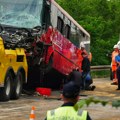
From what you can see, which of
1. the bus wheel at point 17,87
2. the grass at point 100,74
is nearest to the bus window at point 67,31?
the bus wheel at point 17,87

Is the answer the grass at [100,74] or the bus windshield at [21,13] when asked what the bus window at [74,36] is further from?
the grass at [100,74]

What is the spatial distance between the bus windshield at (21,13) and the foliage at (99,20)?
69.8 feet

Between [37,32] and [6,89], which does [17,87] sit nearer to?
[6,89]

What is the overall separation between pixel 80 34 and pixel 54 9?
524cm

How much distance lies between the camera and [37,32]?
17891 mm

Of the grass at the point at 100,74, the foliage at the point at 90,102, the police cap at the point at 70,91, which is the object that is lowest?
the foliage at the point at 90,102

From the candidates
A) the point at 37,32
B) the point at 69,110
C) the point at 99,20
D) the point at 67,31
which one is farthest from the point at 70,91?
the point at 99,20

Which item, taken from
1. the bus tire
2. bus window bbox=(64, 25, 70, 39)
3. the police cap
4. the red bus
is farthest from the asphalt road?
the police cap

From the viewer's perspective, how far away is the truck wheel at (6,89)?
15677mm

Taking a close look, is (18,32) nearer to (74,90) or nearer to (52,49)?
(52,49)

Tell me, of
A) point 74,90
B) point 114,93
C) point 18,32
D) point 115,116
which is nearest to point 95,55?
point 114,93

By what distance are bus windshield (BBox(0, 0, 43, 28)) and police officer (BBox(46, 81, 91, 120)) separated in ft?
46.5

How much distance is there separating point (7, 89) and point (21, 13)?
3.62 meters

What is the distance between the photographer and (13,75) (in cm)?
1662
